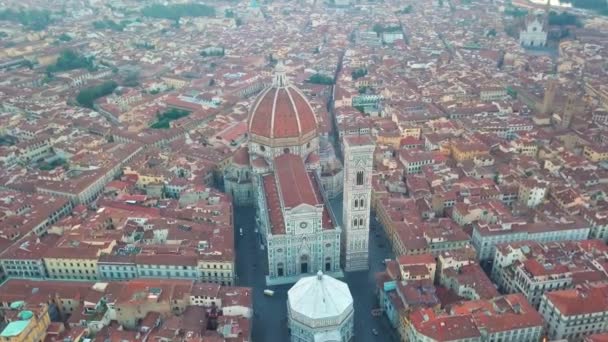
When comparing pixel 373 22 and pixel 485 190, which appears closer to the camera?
pixel 485 190

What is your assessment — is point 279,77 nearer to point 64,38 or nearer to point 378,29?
point 378,29

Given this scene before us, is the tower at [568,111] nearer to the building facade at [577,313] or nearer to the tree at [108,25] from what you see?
the building facade at [577,313]

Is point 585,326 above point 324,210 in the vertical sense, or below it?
below

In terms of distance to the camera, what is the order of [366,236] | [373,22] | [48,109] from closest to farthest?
[366,236]
[48,109]
[373,22]

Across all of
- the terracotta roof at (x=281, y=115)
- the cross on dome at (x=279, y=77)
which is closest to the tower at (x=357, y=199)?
the terracotta roof at (x=281, y=115)

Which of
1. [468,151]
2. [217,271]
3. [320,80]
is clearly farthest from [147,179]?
[320,80]

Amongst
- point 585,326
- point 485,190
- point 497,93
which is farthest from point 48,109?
point 585,326

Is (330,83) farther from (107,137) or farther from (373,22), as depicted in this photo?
(373,22)
